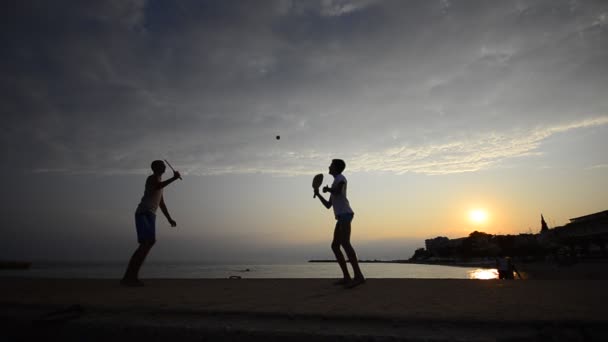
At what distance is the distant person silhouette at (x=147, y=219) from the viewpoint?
5.73 metres

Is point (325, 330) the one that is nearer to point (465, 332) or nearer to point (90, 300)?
point (465, 332)

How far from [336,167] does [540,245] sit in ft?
173

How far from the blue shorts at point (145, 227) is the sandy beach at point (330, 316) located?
6.53ft

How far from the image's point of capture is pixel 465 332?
2270 millimetres

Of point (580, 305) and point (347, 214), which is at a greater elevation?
point (347, 214)

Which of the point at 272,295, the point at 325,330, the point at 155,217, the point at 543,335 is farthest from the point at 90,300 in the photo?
the point at 543,335

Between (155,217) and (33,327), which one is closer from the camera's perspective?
(33,327)

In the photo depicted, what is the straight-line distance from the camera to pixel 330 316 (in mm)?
2693

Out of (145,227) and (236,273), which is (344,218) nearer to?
(145,227)

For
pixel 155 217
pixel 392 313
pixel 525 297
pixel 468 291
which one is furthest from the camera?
pixel 155 217

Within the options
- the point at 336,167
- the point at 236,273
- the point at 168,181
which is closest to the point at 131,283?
the point at 168,181

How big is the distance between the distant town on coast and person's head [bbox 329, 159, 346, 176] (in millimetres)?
23058

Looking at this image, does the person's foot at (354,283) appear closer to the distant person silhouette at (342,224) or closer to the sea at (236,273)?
the distant person silhouette at (342,224)

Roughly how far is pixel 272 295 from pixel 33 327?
2.38 m
